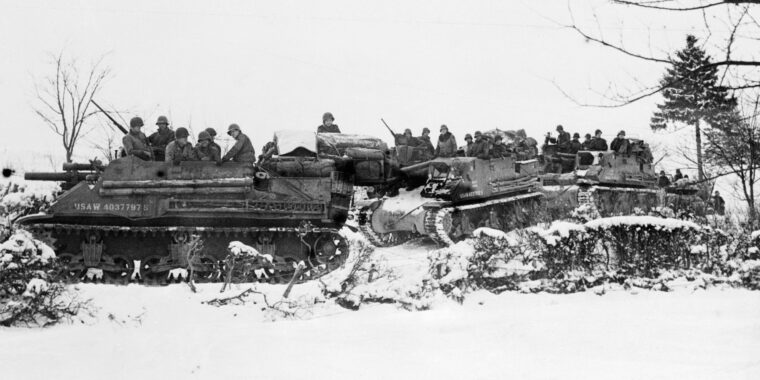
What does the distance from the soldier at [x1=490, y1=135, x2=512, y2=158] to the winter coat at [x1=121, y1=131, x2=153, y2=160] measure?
7785 mm

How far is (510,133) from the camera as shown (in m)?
20.4

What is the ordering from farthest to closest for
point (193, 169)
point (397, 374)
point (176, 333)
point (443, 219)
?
point (443, 219) < point (193, 169) < point (176, 333) < point (397, 374)

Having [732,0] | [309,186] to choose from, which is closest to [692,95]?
[732,0]

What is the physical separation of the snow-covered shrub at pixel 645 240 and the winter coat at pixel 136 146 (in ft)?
26.6

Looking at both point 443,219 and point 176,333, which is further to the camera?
point 443,219

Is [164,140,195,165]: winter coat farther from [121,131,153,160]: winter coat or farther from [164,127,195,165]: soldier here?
[121,131,153,160]: winter coat

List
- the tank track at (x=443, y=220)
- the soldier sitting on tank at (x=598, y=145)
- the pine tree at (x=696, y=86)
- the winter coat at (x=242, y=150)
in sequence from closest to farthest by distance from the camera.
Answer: the pine tree at (x=696, y=86), the winter coat at (x=242, y=150), the tank track at (x=443, y=220), the soldier sitting on tank at (x=598, y=145)

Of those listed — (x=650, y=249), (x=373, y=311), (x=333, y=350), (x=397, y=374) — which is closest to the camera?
(x=397, y=374)

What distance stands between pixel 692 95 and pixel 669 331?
200 cm

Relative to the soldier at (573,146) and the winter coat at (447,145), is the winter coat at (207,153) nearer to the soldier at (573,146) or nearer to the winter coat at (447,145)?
the winter coat at (447,145)

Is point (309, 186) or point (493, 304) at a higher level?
point (309, 186)

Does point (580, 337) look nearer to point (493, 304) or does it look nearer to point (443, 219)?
point (493, 304)

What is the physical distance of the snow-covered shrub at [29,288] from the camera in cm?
724

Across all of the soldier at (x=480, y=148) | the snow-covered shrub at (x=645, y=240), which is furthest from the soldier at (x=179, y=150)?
the snow-covered shrub at (x=645, y=240)
